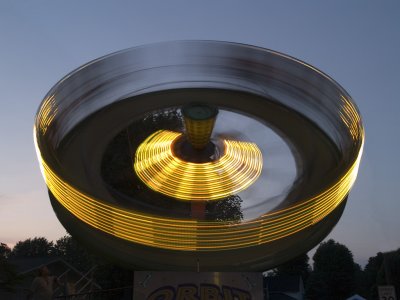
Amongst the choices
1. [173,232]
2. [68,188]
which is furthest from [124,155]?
[173,232]

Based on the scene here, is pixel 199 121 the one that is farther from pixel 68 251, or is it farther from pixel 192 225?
pixel 68 251

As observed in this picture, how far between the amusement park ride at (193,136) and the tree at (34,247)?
310ft

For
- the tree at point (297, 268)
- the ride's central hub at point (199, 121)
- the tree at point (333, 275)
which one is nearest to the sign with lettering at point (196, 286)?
the ride's central hub at point (199, 121)

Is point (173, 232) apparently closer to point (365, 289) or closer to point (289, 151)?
point (289, 151)

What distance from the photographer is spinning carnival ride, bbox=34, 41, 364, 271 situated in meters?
10.6

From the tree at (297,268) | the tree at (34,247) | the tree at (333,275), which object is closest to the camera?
the tree at (333,275)

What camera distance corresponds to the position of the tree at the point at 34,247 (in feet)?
333

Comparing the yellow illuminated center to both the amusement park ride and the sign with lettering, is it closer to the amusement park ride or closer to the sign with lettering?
the amusement park ride

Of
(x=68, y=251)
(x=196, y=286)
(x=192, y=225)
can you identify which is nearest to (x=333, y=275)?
(x=68, y=251)

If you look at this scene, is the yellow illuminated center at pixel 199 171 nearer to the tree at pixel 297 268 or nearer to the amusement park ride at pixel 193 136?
the amusement park ride at pixel 193 136

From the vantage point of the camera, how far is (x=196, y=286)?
29.2ft

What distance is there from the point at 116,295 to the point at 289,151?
16.2 meters

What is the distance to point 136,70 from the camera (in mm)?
13734

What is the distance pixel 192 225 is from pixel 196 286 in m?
1.22
